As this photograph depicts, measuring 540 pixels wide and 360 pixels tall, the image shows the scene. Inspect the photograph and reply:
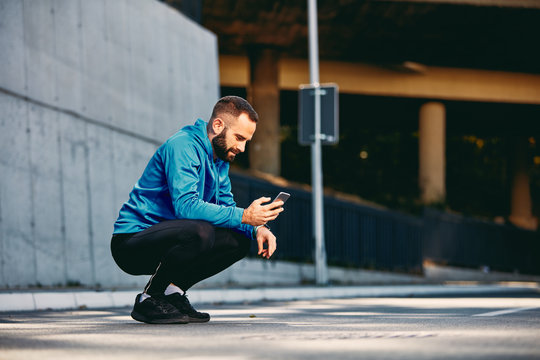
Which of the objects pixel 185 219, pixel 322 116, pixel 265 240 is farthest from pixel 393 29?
pixel 185 219

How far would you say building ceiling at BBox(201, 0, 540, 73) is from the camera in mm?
21828

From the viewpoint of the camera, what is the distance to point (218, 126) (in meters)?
5.90

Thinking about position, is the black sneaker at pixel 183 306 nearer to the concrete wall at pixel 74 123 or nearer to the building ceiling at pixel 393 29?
the concrete wall at pixel 74 123

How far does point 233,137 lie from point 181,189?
57 cm

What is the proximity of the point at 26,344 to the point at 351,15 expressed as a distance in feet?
62.1

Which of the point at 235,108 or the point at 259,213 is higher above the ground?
the point at 235,108

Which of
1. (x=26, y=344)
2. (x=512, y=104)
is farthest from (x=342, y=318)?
(x=512, y=104)

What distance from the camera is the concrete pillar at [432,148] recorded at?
2938 cm

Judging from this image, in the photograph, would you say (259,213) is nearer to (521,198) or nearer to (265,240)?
(265,240)

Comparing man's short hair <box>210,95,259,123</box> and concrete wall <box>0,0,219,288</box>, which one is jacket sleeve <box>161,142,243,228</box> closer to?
man's short hair <box>210,95,259,123</box>

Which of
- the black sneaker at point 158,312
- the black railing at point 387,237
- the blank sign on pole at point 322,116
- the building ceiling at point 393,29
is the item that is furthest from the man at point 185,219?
the building ceiling at point 393,29

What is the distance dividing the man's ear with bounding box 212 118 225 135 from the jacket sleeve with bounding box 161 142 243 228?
23 centimetres

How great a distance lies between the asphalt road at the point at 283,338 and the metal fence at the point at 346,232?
978cm

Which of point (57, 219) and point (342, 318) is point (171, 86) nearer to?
point (57, 219)
